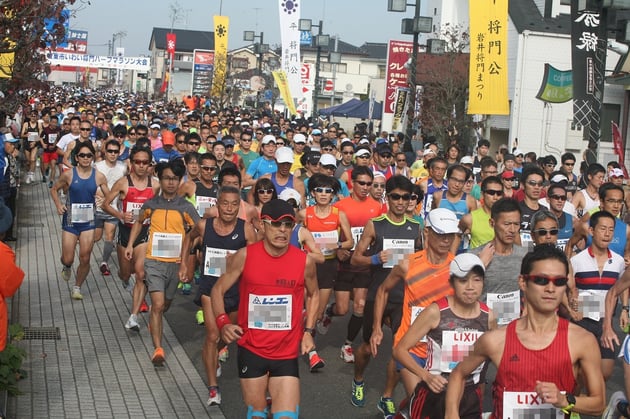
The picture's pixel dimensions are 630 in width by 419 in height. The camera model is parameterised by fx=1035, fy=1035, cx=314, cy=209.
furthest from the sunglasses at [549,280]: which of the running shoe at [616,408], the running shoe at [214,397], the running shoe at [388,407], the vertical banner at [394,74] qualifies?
the vertical banner at [394,74]

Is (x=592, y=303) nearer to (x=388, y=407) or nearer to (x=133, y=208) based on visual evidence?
(x=388, y=407)

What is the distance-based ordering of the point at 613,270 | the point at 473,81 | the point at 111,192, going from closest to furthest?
the point at 613,270, the point at 111,192, the point at 473,81

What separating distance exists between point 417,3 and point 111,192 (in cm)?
1772

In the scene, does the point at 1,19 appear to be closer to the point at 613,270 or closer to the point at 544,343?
the point at 613,270

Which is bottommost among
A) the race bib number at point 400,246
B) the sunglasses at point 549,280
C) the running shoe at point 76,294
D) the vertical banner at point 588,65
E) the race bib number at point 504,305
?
the running shoe at point 76,294

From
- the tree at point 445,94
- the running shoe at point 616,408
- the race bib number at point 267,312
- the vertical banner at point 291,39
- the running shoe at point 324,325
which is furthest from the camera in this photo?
the vertical banner at point 291,39

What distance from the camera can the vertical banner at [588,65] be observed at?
1591 cm

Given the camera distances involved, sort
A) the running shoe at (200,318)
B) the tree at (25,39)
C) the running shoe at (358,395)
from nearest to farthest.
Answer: the running shoe at (358,395)
the tree at (25,39)
the running shoe at (200,318)

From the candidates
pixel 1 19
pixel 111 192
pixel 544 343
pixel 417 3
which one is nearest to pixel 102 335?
pixel 111 192

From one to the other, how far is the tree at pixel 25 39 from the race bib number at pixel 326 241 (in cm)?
329

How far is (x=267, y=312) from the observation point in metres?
6.45

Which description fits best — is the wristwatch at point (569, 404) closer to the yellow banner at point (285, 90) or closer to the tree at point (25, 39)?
the tree at point (25, 39)

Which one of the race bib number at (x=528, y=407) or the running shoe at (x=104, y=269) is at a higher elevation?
the race bib number at (x=528, y=407)

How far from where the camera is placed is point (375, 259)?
27.9 ft
